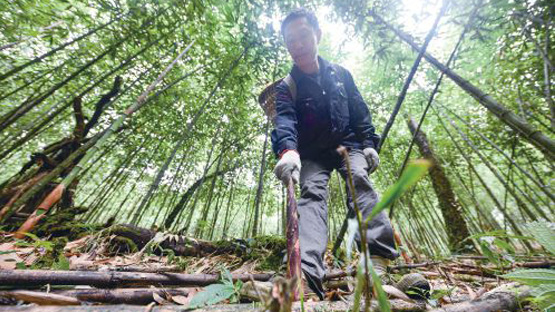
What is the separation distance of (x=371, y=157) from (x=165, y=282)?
166 centimetres

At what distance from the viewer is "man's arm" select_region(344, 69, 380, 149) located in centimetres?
204

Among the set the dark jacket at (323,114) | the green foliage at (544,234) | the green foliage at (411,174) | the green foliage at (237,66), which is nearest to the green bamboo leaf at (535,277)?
the green foliage at (544,234)

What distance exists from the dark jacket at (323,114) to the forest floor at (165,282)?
1.02 m

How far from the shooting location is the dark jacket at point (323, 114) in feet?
6.31

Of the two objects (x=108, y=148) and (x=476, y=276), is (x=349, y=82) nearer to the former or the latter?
(x=476, y=276)

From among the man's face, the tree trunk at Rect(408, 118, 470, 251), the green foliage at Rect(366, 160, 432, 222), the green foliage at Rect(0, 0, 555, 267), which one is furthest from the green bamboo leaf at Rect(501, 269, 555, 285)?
the tree trunk at Rect(408, 118, 470, 251)

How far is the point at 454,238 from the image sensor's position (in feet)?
12.4

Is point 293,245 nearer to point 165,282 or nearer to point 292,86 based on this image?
point 165,282

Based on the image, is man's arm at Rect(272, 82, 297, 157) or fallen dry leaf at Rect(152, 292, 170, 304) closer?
fallen dry leaf at Rect(152, 292, 170, 304)

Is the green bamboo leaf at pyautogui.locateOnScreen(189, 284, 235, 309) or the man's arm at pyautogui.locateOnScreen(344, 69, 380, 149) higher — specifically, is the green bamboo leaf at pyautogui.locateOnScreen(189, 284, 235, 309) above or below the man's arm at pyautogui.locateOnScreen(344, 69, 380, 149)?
below

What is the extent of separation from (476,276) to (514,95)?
2.91 metres

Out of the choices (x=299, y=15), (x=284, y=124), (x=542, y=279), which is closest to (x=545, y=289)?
(x=542, y=279)

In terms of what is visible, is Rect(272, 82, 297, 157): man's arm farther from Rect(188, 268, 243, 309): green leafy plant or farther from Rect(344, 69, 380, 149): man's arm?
Rect(188, 268, 243, 309): green leafy plant

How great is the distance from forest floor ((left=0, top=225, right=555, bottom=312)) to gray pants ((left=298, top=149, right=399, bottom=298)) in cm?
A: 17
